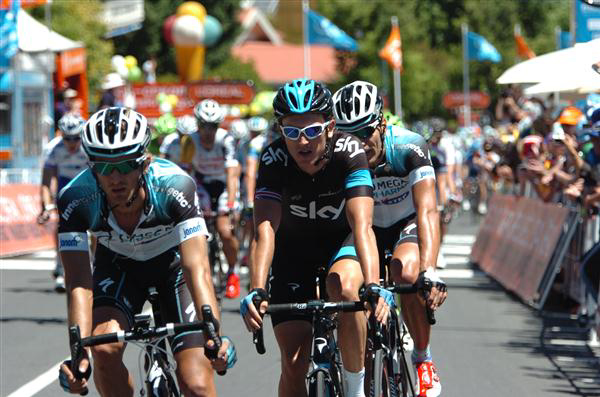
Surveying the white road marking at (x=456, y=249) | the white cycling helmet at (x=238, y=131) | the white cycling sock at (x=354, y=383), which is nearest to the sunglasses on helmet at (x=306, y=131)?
the white cycling sock at (x=354, y=383)

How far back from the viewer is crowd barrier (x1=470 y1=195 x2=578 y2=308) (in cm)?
1394

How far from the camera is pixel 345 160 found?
22.7ft

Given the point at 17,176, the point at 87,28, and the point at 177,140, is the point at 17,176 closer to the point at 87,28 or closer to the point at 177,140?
the point at 177,140

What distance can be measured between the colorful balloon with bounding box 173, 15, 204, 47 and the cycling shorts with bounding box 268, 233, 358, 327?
5013 cm

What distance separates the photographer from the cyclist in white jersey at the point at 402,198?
7.69 metres

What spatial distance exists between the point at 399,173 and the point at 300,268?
1.45 metres

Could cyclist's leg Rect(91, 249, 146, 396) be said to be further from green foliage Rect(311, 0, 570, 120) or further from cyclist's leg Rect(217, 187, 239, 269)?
green foliage Rect(311, 0, 570, 120)

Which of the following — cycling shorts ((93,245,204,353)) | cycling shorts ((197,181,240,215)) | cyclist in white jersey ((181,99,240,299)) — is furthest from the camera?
cycling shorts ((197,181,240,215))

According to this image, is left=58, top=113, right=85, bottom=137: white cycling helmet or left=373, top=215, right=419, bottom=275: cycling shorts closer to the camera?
left=373, top=215, right=419, bottom=275: cycling shorts

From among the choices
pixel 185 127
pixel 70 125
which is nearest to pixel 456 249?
pixel 185 127

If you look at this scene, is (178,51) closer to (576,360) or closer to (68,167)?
(68,167)

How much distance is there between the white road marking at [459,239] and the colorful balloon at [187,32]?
32442 millimetres

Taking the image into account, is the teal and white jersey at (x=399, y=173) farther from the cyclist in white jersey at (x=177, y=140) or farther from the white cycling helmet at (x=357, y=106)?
the cyclist in white jersey at (x=177, y=140)

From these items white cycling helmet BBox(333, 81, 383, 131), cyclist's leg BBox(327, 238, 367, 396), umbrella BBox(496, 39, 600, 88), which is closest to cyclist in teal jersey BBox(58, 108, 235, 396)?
cyclist's leg BBox(327, 238, 367, 396)
